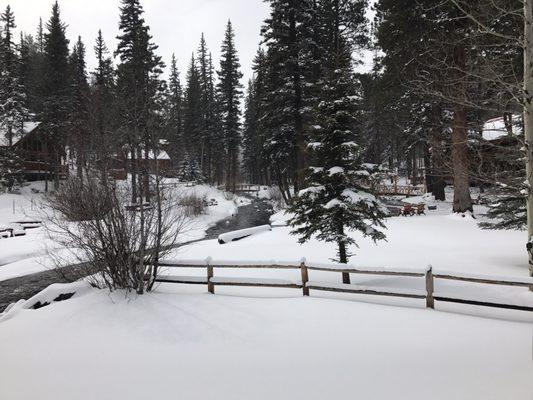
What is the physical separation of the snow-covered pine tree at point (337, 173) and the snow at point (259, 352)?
2406 mm

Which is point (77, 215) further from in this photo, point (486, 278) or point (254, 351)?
point (486, 278)

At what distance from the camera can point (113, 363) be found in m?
5.61

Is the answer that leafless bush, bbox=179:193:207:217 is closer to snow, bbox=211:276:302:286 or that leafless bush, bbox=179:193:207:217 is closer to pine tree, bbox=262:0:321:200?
pine tree, bbox=262:0:321:200

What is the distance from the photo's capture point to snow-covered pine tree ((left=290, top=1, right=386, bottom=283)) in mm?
9219

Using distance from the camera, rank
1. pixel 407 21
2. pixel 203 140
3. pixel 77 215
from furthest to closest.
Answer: pixel 203 140
pixel 407 21
pixel 77 215

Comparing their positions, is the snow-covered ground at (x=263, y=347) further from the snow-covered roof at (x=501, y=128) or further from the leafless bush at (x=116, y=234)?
the snow-covered roof at (x=501, y=128)

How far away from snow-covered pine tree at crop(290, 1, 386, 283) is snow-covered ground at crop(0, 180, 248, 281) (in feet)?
11.1

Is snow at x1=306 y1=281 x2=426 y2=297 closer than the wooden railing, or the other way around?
snow at x1=306 y1=281 x2=426 y2=297

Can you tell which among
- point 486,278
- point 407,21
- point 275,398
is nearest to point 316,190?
point 486,278

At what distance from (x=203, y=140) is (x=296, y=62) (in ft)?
108

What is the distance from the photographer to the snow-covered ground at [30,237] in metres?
15.1

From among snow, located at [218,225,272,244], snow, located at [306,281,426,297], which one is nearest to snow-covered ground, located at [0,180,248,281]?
snow, located at [218,225,272,244]

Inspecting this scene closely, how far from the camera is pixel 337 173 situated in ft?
30.4

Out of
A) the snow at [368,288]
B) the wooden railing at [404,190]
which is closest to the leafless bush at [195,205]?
the wooden railing at [404,190]
